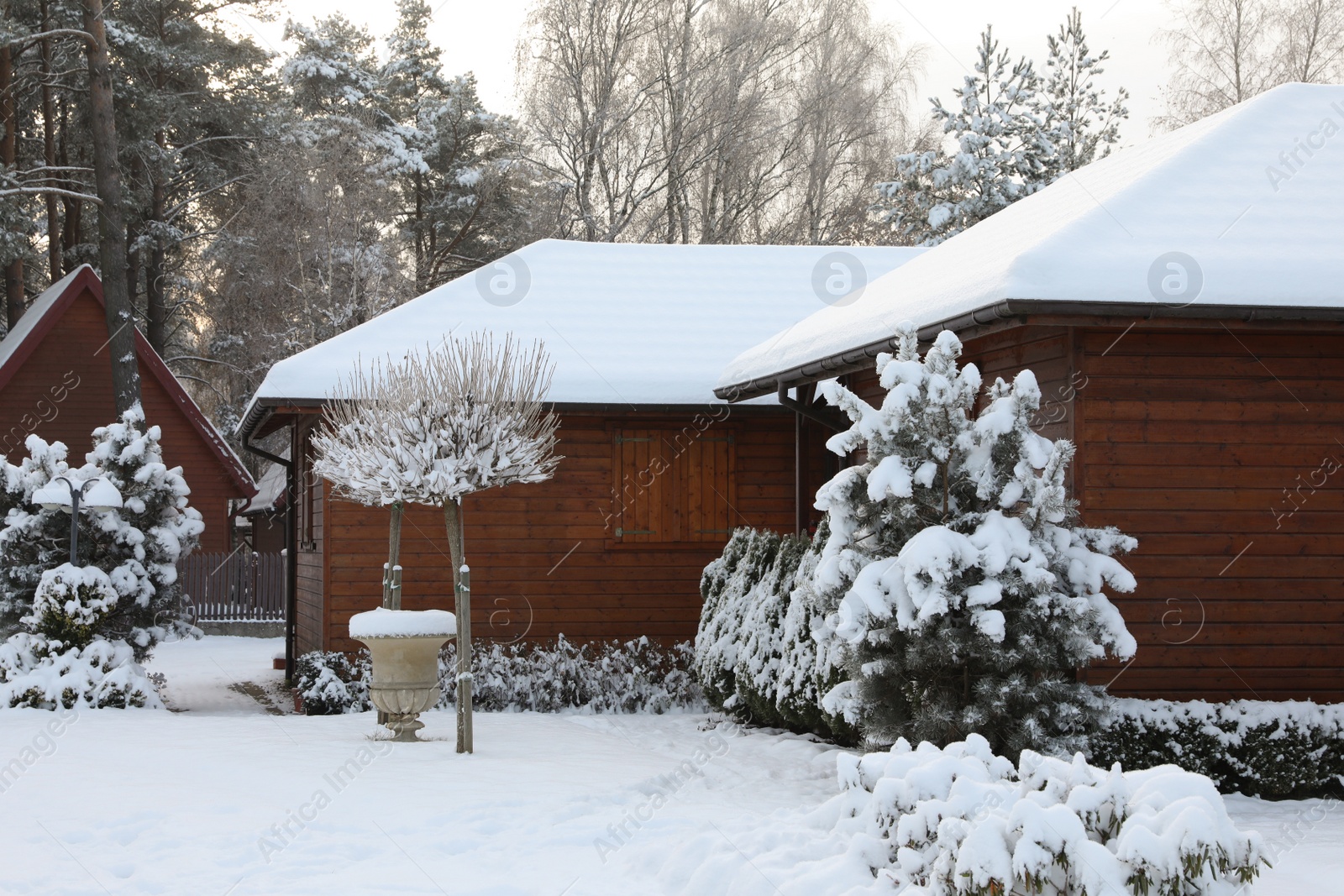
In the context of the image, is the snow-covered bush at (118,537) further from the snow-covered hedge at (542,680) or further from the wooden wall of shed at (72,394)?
the wooden wall of shed at (72,394)

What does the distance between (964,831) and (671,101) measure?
81.1ft

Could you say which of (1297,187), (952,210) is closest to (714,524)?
(1297,187)

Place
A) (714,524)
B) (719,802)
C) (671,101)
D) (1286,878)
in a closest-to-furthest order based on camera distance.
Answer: (1286,878) → (719,802) → (714,524) → (671,101)

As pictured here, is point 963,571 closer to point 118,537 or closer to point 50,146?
point 118,537

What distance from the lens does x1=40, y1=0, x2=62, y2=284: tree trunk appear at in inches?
1017

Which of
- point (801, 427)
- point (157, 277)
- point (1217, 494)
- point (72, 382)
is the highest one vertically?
point (157, 277)

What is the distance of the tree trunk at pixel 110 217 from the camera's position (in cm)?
1791

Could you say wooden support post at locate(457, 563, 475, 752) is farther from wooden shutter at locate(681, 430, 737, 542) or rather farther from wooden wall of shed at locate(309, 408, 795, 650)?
wooden shutter at locate(681, 430, 737, 542)

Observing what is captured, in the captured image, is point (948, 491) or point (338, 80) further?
point (338, 80)

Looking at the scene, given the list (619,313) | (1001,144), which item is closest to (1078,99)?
(1001,144)

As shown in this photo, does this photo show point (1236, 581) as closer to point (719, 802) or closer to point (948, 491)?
point (948, 491)

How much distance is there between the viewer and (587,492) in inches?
520

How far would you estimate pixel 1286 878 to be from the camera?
6035 millimetres

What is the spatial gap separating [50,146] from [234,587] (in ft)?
36.1
